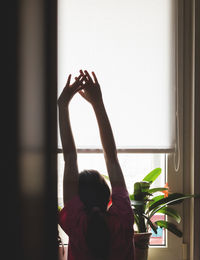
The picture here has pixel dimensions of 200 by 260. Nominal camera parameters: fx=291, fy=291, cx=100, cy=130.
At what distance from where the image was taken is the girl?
34.9 inches

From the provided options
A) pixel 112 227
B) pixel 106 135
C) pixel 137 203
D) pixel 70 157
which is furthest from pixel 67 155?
pixel 137 203

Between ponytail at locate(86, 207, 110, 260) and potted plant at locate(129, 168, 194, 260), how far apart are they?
300 millimetres

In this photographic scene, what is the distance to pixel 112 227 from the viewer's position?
92cm

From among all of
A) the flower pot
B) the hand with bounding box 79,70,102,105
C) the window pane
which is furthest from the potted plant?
the hand with bounding box 79,70,102,105

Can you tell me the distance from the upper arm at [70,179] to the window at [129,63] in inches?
13.0

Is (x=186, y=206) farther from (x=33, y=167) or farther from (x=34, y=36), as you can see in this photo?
(x=34, y=36)

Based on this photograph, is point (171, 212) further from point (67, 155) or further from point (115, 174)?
point (67, 155)

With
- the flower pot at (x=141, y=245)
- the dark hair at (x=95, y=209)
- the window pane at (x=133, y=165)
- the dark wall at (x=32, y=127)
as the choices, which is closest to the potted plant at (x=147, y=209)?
the flower pot at (x=141, y=245)

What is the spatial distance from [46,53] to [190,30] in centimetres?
97

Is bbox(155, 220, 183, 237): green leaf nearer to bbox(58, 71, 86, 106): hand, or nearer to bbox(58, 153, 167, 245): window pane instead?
bbox(58, 153, 167, 245): window pane

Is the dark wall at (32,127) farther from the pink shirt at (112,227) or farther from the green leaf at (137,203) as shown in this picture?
the green leaf at (137,203)

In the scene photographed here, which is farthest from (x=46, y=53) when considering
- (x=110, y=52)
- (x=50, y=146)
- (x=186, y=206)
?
(x=186, y=206)

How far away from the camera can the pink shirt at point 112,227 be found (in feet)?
3.01

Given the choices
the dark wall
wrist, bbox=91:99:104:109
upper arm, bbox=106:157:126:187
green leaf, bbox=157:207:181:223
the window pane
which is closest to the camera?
the dark wall
